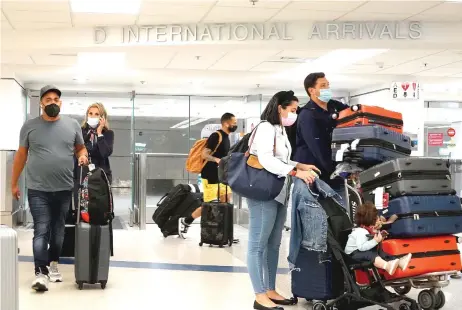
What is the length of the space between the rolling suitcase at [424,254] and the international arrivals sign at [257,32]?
17.0 ft

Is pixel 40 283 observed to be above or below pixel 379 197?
below

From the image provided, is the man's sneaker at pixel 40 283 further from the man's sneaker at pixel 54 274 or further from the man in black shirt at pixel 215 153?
the man in black shirt at pixel 215 153

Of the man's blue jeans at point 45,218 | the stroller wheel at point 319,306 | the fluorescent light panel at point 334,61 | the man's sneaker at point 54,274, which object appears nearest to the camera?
the stroller wheel at point 319,306

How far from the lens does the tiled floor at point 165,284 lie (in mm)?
4844

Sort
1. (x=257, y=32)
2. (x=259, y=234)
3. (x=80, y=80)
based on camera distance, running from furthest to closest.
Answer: (x=80, y=80)
(x=257, y=32)
(x=259, y=234)

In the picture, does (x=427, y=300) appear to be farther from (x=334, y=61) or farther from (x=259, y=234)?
(x=334, y=61)

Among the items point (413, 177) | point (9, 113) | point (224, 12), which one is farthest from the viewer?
point (9, 113)

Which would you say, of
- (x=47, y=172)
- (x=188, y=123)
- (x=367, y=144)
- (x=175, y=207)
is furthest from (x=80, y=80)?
(x=367, y=144)

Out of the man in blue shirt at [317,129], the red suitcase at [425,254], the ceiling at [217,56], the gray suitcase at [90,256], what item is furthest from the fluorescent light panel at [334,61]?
the red suitcase at [425,254]

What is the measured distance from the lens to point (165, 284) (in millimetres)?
5641

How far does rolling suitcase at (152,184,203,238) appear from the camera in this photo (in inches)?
368

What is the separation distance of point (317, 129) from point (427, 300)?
54.3 inches

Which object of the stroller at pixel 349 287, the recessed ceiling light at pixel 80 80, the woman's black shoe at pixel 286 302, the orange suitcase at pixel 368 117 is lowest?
the woman's black shoe at pixel 286 302

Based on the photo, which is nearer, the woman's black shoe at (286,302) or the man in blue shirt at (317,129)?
the woman's black shoe at (286,302)
